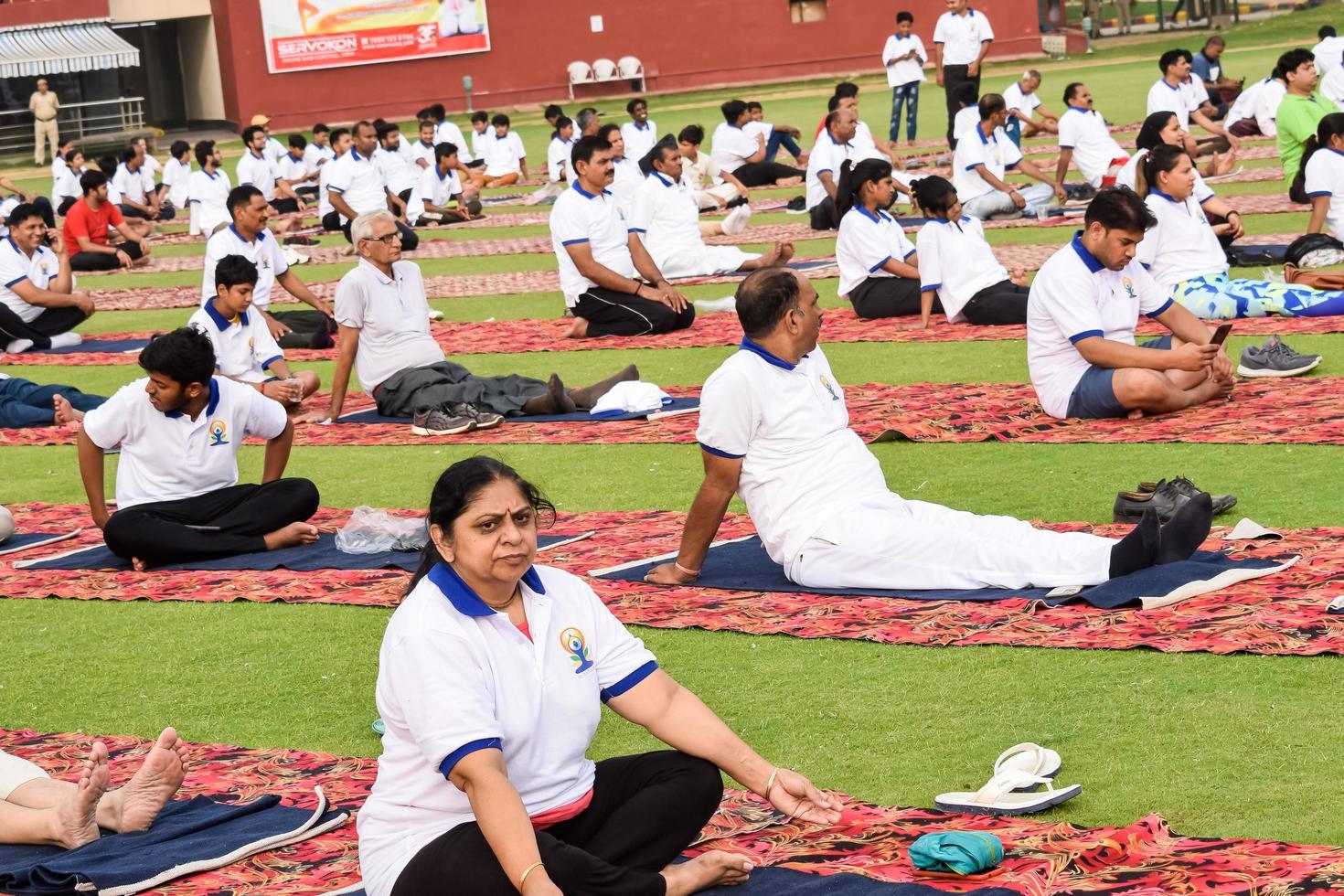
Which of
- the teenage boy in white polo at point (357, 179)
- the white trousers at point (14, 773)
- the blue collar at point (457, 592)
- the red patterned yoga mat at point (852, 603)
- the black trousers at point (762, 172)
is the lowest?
the red patterned yoga mat at point (852, 603)

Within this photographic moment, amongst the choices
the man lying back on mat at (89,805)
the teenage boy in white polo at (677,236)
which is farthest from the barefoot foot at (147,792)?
the teenage boy in white polo at (677,236)

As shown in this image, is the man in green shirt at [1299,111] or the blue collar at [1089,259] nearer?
the blue collar at [1089,259]

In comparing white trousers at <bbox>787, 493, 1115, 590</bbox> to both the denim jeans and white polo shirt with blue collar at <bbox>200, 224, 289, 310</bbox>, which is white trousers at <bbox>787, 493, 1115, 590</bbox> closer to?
white polo shirt with blue collar at <bbox>200, 224, 289, 310</bbox>

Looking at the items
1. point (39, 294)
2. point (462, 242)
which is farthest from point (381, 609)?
point (462, 242)

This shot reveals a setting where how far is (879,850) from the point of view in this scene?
3994 mm

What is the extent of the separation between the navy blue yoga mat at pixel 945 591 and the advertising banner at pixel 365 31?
32.4 meters

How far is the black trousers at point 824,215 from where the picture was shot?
1680 centimetres

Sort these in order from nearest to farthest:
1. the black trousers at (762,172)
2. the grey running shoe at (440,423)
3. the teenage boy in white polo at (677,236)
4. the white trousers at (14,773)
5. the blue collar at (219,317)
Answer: the white trousers at (14,773) < the blue collar at (219,317) < the grey running shoe at (440,423) < the teenage boy in white polo at (677,236) < the black trousers at (762,172)

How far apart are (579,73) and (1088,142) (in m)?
22.4

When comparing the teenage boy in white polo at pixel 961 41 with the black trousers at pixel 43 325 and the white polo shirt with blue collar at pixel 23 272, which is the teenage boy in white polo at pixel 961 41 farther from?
the white polo shirt with blue collar at pixel 23 272

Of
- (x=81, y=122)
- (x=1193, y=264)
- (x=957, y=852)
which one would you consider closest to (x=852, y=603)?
(x=957, y=852)

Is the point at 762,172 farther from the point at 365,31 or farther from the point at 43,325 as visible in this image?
the point at 365,31

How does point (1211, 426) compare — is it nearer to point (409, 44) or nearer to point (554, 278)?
point (554, 278)

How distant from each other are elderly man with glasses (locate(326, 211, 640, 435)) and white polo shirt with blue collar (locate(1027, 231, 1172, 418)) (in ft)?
8.79
